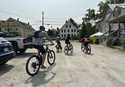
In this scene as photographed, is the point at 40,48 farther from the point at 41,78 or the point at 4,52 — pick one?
the point at 41,78

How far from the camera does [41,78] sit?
8.95 metres

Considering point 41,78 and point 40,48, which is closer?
point 41,78

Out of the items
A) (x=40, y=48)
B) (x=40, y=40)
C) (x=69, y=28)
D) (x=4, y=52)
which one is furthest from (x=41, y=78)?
(x=69, y=28)

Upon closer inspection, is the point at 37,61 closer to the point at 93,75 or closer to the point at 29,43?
the point at 93,75

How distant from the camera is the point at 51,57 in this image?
1241 centimetres

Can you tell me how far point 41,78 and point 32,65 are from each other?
3.03ft

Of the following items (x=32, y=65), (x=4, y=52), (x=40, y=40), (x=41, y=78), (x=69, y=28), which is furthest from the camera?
(x=69, y=28)

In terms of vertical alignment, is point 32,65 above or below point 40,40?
below

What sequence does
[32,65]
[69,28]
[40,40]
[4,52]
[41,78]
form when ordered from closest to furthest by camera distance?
[41,78]
[32,65]
[40,40]
[4,52]
[69,28]

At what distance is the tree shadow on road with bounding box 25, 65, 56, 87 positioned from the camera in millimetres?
8252

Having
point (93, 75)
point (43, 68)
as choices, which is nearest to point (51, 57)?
point (43, 68)

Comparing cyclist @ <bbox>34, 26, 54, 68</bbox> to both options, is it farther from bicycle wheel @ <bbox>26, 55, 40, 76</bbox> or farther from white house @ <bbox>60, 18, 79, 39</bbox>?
white house @ <bbox>60, 18, 79, 39</bbox>

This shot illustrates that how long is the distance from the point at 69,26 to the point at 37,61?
4513 inches

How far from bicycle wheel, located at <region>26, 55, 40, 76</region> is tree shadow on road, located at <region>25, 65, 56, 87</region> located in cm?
20
